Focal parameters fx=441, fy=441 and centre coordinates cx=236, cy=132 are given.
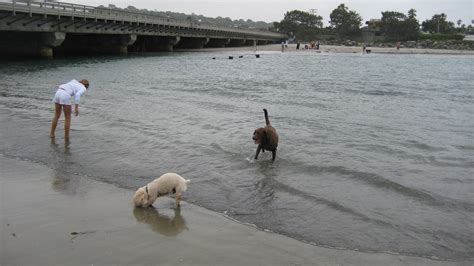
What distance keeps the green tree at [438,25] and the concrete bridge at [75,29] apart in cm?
14172

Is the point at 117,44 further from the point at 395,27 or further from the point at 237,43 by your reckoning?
the point at 395,27

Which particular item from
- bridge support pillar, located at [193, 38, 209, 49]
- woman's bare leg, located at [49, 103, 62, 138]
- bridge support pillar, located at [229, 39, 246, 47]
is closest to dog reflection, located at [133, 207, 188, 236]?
woman's bare leg, located at [49, 103, 62, 138]

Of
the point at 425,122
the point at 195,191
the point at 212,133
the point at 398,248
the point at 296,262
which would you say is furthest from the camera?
the point at 425,122

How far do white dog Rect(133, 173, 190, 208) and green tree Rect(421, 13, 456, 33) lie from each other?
199 metres

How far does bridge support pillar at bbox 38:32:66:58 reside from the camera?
46.3 m

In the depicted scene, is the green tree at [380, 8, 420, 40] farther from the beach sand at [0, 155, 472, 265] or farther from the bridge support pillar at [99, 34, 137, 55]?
the beach sand at [0, 155, 472, 265]

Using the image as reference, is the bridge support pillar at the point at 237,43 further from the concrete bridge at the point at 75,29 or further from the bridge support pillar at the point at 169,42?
the bridge support pillar at the point at 169,42

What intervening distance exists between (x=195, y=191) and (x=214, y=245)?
247 cm

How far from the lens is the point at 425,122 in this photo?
1588cm

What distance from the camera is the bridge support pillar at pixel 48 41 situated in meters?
46.3

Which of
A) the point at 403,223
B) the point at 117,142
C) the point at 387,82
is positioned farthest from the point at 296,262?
the point at 387,82

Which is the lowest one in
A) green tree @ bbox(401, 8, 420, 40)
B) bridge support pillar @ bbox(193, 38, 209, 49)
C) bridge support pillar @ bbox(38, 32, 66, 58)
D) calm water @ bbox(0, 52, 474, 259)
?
calm water @ bbox(0, 52, 474, 259)

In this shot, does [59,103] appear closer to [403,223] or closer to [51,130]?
[51,130]

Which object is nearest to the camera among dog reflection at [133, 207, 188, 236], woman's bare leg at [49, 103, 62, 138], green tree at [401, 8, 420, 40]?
dog reflection at [133, 207, 188, 236]
